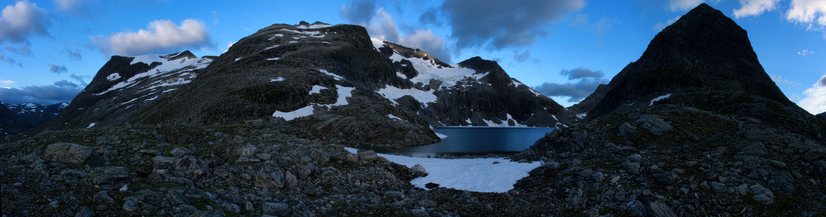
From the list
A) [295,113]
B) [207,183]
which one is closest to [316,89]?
[295,113]

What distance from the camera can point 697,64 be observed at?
102 metres

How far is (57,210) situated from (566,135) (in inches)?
1462

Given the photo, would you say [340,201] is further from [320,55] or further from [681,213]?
[320,55]

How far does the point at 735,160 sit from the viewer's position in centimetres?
1741

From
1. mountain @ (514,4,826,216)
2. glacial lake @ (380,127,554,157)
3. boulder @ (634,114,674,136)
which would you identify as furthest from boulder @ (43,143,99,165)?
boulder @ (634,114,674,136)

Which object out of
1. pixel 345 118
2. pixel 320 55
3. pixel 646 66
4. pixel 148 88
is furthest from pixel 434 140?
pixel 148 88

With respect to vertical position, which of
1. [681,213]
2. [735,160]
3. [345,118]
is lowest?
[681,213]

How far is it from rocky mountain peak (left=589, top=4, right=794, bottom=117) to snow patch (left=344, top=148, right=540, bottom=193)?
88.7m

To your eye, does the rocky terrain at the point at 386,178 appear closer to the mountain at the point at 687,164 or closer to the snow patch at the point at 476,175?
the mountain at the point at 687,164

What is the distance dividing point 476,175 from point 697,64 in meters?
119

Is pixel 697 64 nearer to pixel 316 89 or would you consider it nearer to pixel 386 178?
pixel 316 89

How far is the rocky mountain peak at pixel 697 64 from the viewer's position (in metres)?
92.1

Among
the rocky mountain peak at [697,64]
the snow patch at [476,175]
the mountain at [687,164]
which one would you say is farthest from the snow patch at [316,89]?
the rocky mountain peak at [697,64]

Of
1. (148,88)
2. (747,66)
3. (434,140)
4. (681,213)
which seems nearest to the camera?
(681,213)
